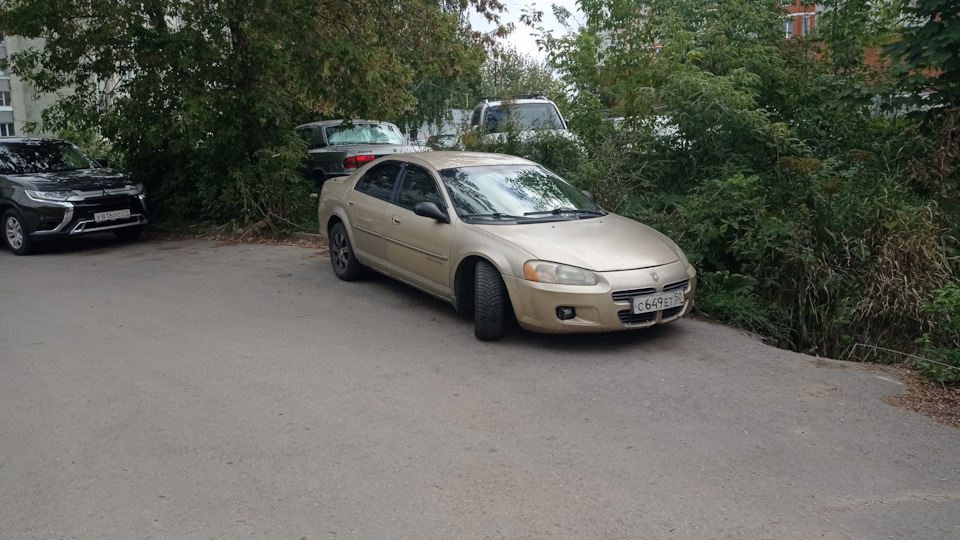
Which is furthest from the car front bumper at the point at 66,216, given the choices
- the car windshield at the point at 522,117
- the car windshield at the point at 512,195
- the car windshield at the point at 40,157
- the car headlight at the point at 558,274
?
the car headlight at the point at 558,274

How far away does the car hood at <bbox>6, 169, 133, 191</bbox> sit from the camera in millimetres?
12000

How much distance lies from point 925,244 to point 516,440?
4.86 metres

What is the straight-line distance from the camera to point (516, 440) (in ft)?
16.1

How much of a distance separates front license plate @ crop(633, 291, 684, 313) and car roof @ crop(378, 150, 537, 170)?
2.39 metres

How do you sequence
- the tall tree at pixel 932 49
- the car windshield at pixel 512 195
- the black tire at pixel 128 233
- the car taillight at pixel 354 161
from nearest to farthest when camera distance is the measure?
the car windshield at pixel 512 195 → the tall tree at pixel 932 49 → the black tire at pixel 128 233 → the car taillight at pixel 354 161

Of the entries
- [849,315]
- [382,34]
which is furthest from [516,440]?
[382,34]

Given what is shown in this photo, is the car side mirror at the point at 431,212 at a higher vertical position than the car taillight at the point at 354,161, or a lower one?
lower

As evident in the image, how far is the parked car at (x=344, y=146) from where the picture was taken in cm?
1513

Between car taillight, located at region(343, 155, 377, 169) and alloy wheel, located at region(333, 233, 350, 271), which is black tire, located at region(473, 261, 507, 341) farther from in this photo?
car taillight, located at region(343, 155, 377, 169)

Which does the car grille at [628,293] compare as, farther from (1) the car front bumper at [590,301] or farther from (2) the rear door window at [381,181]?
(2) the rear door window at [381,181]

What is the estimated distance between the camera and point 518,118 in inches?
519

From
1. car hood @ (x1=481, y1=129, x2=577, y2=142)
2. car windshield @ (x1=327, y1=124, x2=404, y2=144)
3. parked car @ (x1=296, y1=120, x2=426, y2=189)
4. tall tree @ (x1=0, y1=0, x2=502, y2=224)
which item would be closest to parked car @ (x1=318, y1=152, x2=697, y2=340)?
car hood @ (x1=481, y1=129, x2=577, y2=142)

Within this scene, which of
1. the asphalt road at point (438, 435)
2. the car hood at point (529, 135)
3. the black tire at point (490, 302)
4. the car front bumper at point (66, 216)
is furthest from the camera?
the car hood at point (529, 135)

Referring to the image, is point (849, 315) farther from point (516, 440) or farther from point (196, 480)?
point (196, 480)
